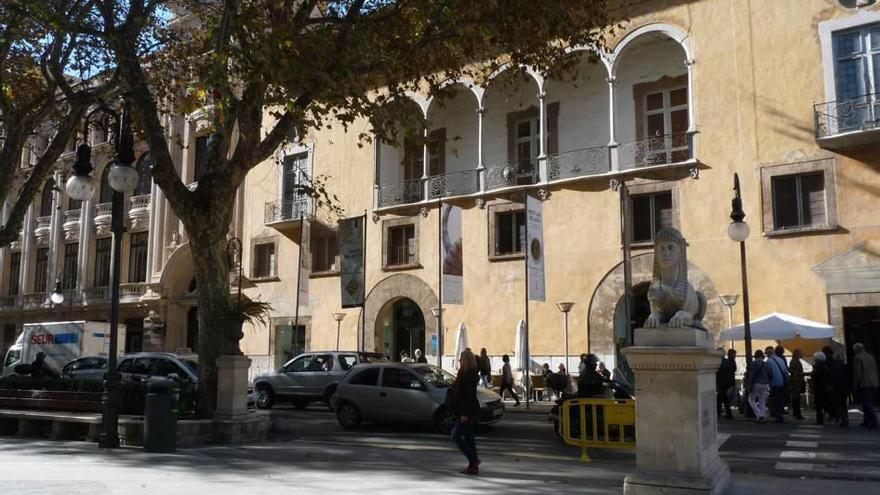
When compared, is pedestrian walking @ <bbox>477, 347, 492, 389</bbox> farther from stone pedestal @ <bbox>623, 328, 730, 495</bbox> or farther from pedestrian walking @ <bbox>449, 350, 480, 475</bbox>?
stone pedestal @ <bbox>623, 328, 730, 495</bbox>

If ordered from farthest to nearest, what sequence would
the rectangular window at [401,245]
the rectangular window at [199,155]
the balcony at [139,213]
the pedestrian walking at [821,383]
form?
the balcony at [139,213], the rectangular window at [199,155], the rectangular window at [401,245], the pedestrian walking at [821,383]

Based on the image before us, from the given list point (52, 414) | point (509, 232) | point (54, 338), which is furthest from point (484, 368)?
point (54, 338)

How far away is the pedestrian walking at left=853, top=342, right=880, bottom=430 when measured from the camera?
15.3 metres

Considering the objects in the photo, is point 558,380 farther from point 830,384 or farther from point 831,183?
point 831,183

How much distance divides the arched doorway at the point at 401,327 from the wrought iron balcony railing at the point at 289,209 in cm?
530

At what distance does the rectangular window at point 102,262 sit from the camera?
39750mm

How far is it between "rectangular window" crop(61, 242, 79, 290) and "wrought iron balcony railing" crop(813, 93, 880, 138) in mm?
35397

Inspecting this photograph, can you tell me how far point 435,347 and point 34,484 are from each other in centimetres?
2049

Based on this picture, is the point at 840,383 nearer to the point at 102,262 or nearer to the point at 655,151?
the point at 655,151

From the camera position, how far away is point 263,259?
112 ft

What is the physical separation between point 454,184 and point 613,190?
21.2 ft

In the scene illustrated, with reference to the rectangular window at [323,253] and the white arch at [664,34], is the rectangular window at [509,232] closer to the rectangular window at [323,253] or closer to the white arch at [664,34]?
the white arch at [664,34]

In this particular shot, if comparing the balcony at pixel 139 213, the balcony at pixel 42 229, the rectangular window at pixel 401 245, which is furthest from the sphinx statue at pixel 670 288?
the balcony at pixel 42 229

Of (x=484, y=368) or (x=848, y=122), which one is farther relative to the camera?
(x=484, y=368)
